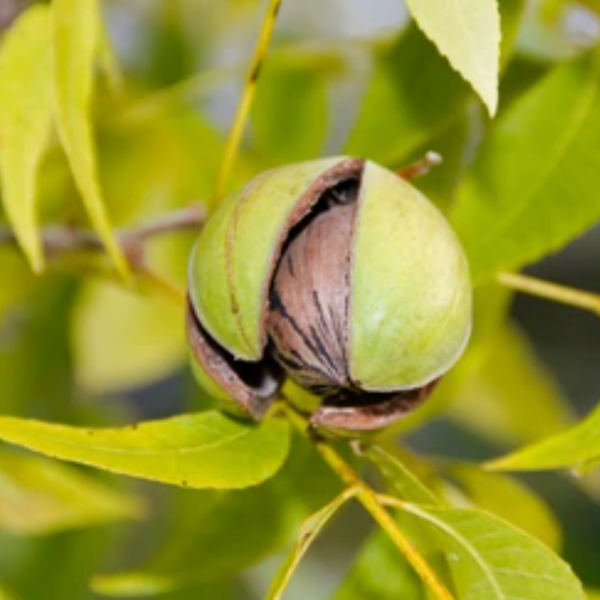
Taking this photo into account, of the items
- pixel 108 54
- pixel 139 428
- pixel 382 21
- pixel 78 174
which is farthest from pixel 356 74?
pixel 382 21

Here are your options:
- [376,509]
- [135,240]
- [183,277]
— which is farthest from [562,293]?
[183,277]

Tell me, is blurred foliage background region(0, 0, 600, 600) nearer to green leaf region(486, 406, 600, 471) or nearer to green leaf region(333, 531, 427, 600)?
green leaf region(333, 531, 427, 600)

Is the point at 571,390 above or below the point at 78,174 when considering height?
below

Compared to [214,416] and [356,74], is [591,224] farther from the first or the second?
[356,74]

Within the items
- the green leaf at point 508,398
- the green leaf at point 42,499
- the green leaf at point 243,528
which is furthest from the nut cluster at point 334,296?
the green leaf at point 508,398

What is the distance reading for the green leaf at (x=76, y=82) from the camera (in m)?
0.71

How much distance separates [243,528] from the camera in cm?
77

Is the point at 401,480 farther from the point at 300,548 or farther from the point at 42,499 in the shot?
the point at 42,499

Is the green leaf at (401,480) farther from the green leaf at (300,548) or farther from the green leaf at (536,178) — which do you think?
the green leaf at (536,178)

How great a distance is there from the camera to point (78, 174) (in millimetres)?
709

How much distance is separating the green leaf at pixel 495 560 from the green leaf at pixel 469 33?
180 mm

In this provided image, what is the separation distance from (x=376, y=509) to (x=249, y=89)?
224 mm

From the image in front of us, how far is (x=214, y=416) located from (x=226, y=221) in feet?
0.33

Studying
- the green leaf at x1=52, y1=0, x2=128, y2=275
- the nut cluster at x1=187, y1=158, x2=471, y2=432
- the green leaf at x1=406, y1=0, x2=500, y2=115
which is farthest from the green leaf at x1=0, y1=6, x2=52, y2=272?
the green leaf at x1=406, y1=0, x2=500, y2=115
